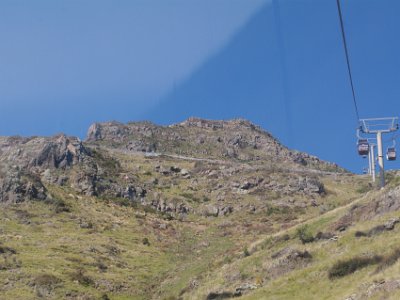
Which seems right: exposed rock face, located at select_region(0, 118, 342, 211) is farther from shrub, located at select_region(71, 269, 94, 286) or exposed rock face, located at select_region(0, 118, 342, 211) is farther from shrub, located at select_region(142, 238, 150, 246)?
shrub, located at select_region(71, 269, 94, 286)

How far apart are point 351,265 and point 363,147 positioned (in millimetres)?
14165

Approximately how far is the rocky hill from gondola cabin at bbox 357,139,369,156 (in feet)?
16.5

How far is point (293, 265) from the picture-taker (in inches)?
1567

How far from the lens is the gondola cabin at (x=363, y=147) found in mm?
43594

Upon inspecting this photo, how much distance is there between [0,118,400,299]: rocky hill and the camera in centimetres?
4109

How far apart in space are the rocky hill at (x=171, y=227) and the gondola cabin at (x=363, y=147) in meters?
5.03

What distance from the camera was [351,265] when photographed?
3253 cm

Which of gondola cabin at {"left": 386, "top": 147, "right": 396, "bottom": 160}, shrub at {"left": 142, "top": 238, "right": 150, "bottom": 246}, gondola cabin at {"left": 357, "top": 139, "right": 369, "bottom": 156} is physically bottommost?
shrub at {"left": 142, "top": 238, "right": 150, "bottom": 246}

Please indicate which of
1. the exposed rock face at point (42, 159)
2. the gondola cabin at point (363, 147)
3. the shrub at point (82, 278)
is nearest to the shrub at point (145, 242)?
the shrub at point (82, 278)

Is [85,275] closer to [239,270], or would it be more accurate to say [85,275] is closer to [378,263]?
[239,270]

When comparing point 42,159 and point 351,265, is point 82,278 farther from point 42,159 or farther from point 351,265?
point 42,159

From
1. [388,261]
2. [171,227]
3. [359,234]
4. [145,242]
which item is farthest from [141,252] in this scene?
[388,261]

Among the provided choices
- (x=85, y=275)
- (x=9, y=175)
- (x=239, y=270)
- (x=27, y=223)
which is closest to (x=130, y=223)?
(x=27, y=223)

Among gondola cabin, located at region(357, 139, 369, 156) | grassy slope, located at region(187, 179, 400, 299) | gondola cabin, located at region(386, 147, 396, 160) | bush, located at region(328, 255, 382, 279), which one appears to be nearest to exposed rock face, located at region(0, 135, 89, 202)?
grassy slope, located at region(187, 179, 400, 299)
